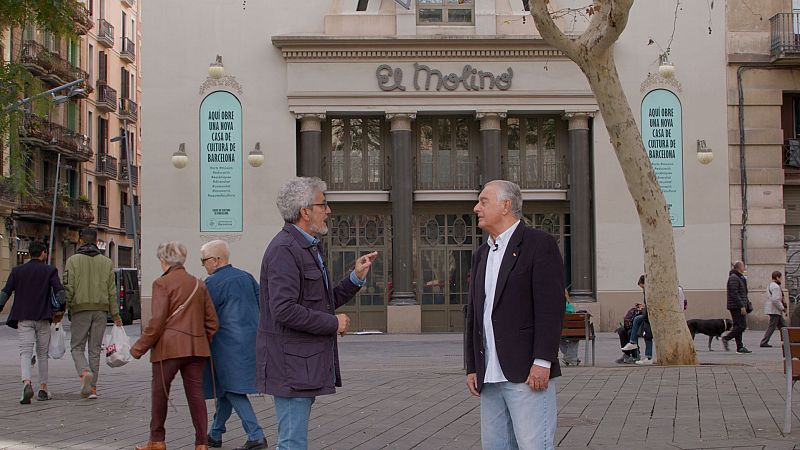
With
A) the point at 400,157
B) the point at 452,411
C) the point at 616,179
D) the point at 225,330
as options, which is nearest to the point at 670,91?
the point at 616,179

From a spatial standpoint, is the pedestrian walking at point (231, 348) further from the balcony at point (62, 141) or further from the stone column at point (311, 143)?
the balcony at point (62, 141)

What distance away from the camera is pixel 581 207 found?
2817cm

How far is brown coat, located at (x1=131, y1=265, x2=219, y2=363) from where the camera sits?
8.52m

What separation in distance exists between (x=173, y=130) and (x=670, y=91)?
12.9 m

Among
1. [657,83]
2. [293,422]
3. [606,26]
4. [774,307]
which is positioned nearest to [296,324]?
[293,422]

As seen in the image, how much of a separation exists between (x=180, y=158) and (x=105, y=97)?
3644 centimetres

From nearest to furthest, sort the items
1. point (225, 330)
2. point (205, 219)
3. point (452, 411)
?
point (225, 330) → point (452, 411) → point (205, 219)

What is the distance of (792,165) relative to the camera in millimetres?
28766

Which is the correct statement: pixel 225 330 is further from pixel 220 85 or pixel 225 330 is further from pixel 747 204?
pixel 747 204

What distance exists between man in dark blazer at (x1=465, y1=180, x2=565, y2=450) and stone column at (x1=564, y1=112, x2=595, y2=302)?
73.4ft

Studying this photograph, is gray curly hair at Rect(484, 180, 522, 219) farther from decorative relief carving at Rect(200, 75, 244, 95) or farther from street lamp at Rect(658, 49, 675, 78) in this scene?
decorative relief carving at Rect(200, 75, 244, 95)

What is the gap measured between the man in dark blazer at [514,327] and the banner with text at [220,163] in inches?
880

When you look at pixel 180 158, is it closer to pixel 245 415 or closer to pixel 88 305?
pixel 88 305

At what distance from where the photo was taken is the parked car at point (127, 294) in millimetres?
38156
